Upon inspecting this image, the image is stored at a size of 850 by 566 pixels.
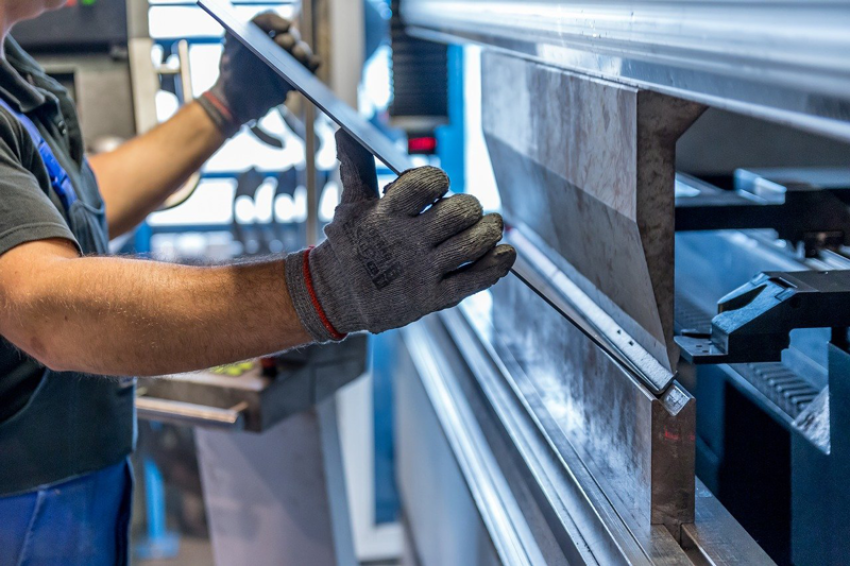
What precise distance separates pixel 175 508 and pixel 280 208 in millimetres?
1442

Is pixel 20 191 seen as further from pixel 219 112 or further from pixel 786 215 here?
pixel 786 215

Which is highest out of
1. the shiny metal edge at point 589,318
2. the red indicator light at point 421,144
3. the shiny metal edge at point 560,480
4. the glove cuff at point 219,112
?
the glove cuff at point 219,112

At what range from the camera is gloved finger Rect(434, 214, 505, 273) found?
0.83 metres

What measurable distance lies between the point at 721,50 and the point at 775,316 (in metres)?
0.33

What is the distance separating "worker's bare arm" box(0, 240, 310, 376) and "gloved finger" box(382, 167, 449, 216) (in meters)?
0.15

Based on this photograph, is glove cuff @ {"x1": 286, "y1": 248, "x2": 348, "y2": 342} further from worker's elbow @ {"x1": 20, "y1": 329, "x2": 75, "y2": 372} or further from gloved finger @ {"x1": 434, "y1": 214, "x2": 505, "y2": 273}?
worker's elbow @ {"x1": 20, "y1": 329, "x2": 75, "y2": 372}

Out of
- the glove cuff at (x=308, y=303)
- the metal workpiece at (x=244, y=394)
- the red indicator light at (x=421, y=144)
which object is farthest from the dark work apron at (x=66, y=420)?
the red indicator light at (x=421, y=144)

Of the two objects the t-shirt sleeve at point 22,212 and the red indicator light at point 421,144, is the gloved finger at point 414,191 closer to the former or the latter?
the t-shirt sleeve at point 22,212

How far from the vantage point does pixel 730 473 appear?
1.29m

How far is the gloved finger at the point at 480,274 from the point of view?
2.78 ft

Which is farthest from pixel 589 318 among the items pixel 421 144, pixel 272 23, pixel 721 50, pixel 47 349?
pixel 421 144

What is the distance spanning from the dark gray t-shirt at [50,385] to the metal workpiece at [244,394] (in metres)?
0.30

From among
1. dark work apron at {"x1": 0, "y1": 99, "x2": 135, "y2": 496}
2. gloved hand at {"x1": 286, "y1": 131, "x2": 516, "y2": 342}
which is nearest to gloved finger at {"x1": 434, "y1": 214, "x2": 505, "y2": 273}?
gloved hand at {"x1": 286, "y1": 131, "x2": 516, "y2": 342}

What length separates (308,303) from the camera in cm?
87
